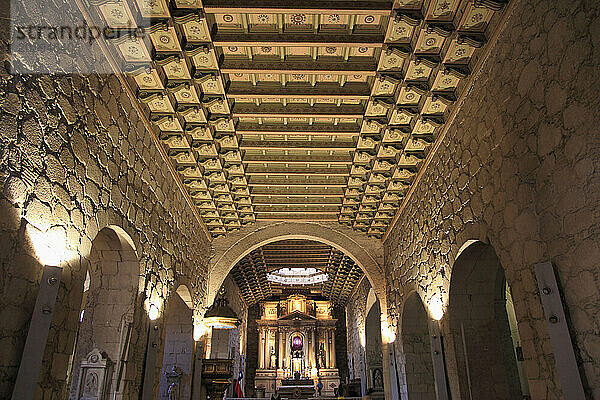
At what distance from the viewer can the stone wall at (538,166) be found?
136 inches

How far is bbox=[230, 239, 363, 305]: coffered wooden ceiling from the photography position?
15.0 metres

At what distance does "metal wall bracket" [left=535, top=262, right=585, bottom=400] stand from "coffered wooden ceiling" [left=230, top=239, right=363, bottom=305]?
10.6 meters

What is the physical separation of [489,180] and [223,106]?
397 cm

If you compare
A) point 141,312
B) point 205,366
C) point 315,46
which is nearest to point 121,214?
point 141,312

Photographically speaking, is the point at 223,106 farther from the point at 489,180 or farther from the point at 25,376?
the point at 25,376

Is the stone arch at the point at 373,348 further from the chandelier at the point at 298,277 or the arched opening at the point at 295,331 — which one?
the chandelier at the point at 298,277

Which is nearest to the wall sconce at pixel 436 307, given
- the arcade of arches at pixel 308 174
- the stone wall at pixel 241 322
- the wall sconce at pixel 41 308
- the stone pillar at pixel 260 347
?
the arcade of arches at pixel 308 174

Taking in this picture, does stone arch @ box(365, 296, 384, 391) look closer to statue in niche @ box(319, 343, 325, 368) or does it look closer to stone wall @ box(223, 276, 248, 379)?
stone wall @ box(223, 276, 248, 379)

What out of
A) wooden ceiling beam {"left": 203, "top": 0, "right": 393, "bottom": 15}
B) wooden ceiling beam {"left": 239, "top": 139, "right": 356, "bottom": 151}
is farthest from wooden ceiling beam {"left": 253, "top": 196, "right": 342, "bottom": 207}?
wooden ceiling beam {"left": 203, "top": 0, "right": 393, "bottom": 15}

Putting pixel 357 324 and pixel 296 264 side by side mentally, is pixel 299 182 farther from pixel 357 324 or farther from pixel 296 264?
pixel 357 324

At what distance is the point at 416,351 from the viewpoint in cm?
924

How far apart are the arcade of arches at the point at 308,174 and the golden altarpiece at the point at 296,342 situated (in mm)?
11368

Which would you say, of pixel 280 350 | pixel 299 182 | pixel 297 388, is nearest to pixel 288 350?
pixel 280 350

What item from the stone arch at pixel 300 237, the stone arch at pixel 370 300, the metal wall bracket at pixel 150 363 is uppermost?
the stone arch at pixel 300 237
